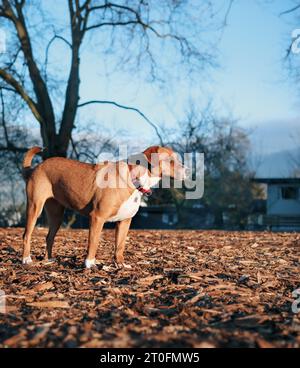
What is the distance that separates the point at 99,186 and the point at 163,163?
892mm

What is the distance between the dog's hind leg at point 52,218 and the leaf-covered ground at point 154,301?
0.83 feet

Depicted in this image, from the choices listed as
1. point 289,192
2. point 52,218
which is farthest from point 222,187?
point 52,218

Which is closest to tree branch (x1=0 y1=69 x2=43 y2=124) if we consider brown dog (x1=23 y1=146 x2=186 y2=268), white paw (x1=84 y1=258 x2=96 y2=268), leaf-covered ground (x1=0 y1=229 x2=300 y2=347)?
leaf-covered ground (x1=0 y1=229 x2=300 y2=347)

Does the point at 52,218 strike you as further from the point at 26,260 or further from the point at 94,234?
the point at 94,234

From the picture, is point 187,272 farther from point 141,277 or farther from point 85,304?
point 85,304

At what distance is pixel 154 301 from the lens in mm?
4688

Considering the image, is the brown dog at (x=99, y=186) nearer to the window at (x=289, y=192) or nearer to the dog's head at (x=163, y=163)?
the dog's head at (x=163, y=163)

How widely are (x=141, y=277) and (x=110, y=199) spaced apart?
117 cm

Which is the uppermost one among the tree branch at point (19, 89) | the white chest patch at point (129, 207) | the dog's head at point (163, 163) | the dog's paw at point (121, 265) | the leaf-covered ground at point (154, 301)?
the tree branch at point (19, 89)

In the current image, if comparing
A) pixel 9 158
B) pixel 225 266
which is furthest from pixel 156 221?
pixel 225 266

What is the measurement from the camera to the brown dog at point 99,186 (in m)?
6.44

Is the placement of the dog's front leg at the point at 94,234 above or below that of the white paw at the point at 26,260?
above

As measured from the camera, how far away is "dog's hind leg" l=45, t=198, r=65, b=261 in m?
7.25

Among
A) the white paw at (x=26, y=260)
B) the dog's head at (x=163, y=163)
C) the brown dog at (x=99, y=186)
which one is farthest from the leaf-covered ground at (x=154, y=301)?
the dog's head at (x=163, y=163)
